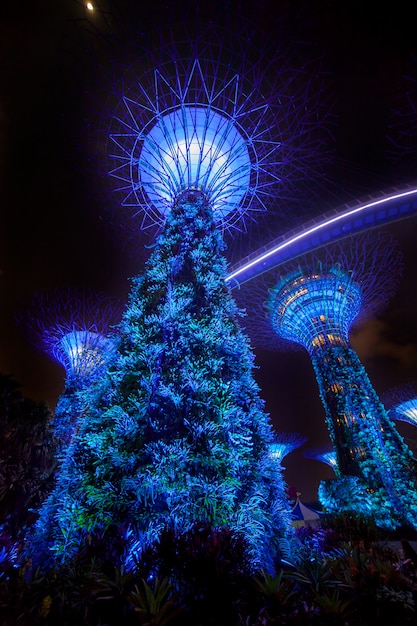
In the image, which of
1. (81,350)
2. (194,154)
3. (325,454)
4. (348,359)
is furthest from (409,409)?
(194,154)

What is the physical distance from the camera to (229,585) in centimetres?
287

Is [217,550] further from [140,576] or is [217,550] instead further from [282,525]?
[282,525]

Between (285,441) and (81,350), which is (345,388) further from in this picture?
(285,441)

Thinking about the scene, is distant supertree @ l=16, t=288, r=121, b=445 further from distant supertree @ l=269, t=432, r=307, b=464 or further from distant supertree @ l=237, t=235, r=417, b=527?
distant supertree @ l=269, t=432, r=307, b=464

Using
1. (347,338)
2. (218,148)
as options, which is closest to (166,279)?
(218,148)

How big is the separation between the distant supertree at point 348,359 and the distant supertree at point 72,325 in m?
11.5

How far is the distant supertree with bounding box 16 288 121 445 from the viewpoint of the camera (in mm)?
17062

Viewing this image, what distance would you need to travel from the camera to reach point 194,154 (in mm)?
10008

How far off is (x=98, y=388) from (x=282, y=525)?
13.1ft

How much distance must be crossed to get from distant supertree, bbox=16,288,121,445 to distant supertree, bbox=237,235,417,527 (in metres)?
11.5

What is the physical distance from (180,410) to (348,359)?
13.5 m

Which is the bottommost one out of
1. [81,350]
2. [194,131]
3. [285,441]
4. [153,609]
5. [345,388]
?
[153,609]

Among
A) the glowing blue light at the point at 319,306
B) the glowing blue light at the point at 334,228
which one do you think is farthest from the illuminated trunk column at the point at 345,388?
the glowing blue light at the point at 334,228

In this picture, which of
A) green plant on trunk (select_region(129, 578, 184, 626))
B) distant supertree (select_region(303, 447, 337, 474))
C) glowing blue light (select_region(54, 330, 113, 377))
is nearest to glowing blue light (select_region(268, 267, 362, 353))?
glowing blue light (select_region(54, 330, 113, 377))
